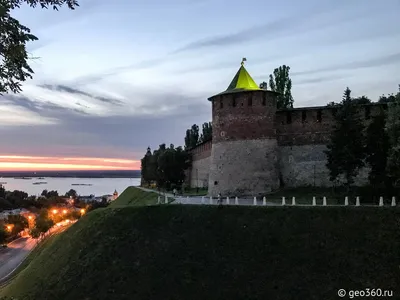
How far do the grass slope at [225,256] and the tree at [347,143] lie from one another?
6.68 meters

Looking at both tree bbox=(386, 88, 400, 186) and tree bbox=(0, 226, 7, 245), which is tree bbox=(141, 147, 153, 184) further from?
tree bbox=(386, 88, 400, 186)

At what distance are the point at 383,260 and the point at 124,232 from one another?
13.7 metres

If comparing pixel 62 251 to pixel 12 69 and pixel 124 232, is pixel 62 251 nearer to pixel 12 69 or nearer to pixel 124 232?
pixel 124 232

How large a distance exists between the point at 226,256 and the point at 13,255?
1546 inches

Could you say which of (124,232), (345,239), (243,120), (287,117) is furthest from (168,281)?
(287,117)

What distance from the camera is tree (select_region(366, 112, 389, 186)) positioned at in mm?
26781

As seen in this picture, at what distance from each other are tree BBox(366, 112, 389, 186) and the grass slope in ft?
22.1

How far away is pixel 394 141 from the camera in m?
24.2

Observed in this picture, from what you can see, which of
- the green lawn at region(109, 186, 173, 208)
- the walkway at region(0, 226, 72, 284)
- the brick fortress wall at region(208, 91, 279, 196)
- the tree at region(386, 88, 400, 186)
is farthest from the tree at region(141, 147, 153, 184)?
the tree at region(386, 88, 400, 186)

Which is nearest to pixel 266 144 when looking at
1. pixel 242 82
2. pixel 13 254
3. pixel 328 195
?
pixel 242 82

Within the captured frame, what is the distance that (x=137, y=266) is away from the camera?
19.7 metres

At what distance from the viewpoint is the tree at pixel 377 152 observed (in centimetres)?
2678

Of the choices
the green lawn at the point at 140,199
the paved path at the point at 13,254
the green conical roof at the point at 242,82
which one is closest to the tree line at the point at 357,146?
the green conical roof at the point at 242,82

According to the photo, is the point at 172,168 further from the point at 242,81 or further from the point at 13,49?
the point at 13,49
